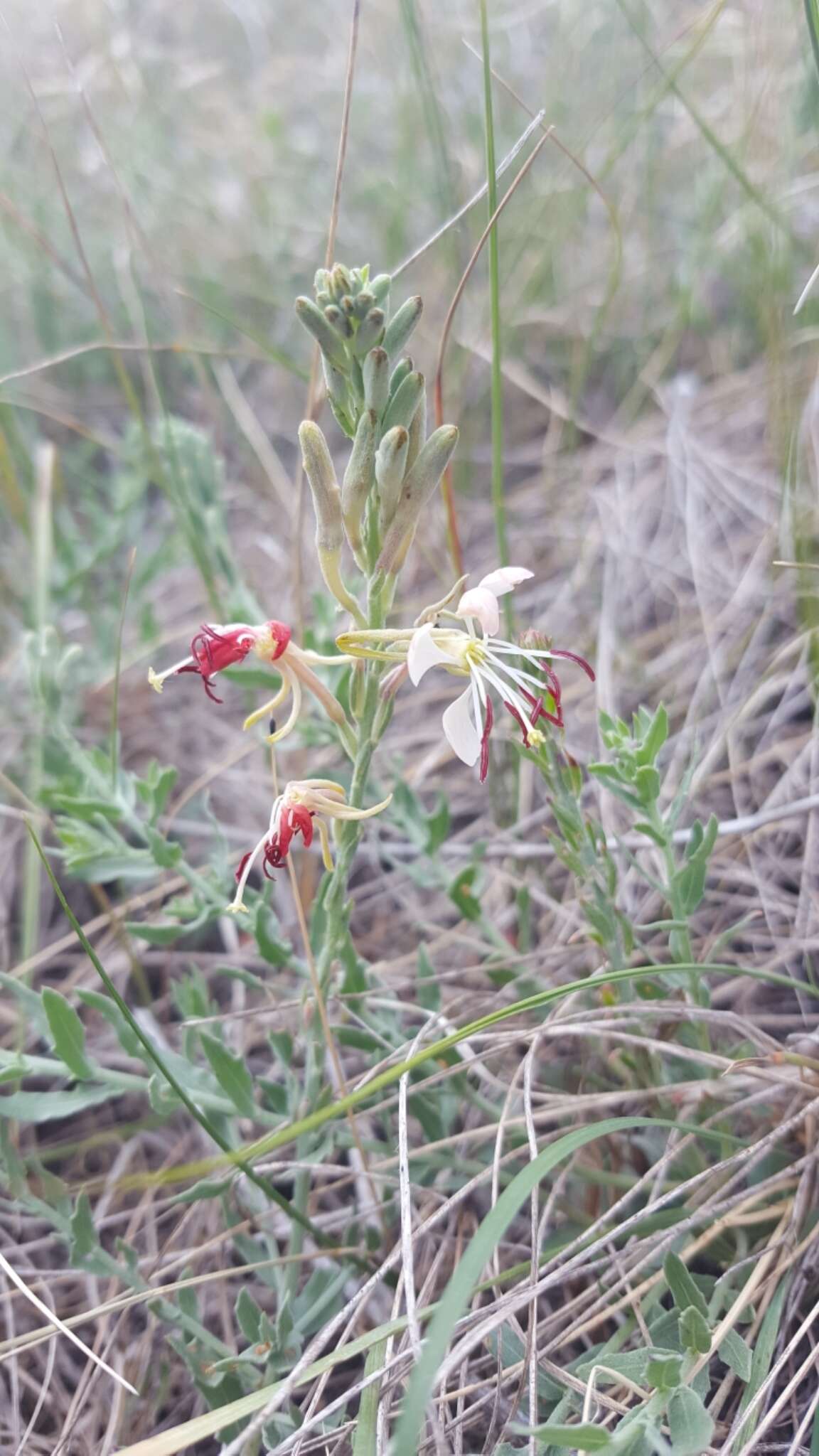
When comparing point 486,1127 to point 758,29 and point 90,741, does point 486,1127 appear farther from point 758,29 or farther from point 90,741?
point 758,29

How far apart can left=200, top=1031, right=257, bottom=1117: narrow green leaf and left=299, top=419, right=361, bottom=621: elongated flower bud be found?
757mm

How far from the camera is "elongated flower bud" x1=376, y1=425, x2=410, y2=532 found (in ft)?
4.81

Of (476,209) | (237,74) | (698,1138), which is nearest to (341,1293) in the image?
(698,1138)

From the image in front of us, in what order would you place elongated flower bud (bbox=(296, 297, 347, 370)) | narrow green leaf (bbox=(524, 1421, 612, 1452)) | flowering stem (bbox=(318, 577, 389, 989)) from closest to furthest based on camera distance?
1. narrow green leaf (bbox=(524, 1421, 612, 1452))
2. elongated flower bud (bbox=(296, 297, 347, 370))
3. flowering stem (bbox=(318, 577, 389, 989))

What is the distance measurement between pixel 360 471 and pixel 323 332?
0.69ft

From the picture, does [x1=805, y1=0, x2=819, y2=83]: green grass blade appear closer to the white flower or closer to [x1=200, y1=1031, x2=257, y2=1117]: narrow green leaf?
the white flower

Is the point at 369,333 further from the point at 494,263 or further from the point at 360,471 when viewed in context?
the point at 494,263

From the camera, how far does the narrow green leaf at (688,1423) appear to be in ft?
4.34

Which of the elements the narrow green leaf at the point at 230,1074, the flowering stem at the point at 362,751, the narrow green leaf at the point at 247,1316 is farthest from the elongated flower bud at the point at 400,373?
the narrow green leaf at the point at 247,1316

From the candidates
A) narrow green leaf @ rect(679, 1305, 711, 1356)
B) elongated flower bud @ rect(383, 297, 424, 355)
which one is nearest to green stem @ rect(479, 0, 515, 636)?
elongated flower bud @ rect(383, 297, 424, 355)

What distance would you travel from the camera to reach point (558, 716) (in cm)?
169

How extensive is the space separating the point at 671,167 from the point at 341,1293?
4411mm

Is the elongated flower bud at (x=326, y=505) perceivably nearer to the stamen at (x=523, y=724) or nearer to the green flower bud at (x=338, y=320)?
the green flower bud at (x=338, y=320)

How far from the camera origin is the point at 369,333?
149 centimetres
